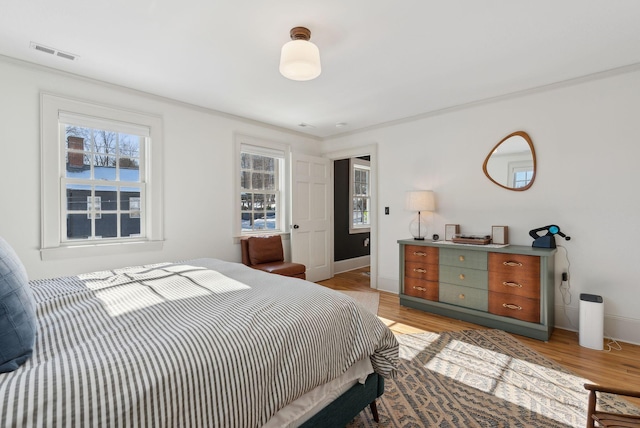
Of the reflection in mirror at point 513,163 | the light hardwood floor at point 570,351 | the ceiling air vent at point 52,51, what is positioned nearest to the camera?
the light hardwood floor at point 570,351

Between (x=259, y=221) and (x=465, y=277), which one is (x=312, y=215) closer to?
(x=259, y=221)

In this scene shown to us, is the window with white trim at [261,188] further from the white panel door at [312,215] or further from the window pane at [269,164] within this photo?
the white panel door at [312,215]

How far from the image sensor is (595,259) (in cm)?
303

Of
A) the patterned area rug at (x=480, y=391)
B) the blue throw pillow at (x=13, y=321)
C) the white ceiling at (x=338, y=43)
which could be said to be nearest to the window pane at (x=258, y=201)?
the white ceiling at (x=338, y=43)

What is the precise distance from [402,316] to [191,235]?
2773mm

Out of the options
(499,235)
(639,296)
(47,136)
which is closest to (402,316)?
(499,235)

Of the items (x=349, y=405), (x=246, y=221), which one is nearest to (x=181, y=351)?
(x=349, y=405)

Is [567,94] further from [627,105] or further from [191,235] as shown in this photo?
[191,235]

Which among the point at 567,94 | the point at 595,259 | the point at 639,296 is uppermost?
the point at 567,94

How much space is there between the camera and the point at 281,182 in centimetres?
498

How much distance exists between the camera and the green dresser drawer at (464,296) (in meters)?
3.29

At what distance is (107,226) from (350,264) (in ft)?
14.0

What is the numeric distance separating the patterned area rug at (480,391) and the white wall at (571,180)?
3.74ft

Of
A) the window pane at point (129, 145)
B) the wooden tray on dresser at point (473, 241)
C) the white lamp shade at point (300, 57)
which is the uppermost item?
the white lamp shade at point (300, 57)
